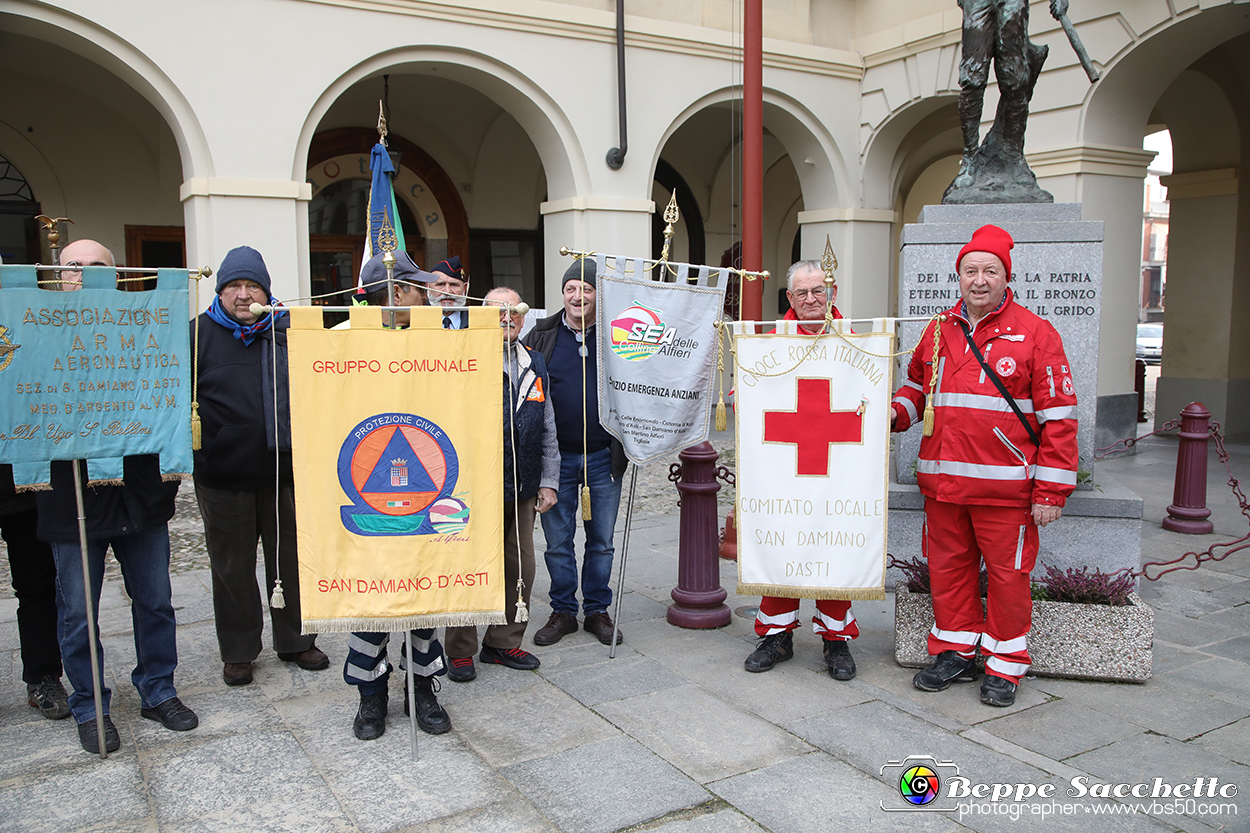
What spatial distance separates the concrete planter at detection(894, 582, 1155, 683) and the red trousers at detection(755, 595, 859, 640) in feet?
2.60

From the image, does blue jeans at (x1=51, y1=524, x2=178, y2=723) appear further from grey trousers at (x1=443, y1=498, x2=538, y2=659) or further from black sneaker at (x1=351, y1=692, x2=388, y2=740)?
grey trousers at (x1=443, y1=498, x2=538, y2=659)

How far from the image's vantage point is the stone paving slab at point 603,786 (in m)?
2.98

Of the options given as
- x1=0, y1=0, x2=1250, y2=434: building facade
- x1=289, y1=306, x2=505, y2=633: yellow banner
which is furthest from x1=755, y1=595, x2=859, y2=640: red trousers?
x1=0, y1=0, x2=1250, y2=434: building facade

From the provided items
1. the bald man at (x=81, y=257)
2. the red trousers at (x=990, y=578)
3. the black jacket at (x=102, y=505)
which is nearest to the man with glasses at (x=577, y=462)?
the red trousers at (x=990, y=578)

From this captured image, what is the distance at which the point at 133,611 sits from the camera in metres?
3.65

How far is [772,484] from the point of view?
4188mm

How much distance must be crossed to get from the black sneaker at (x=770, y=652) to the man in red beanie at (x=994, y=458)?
1.99 ft

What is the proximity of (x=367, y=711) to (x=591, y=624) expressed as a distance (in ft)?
4.68

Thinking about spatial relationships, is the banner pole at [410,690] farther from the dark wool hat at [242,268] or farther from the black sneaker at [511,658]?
the dark wool hat at [242,268]

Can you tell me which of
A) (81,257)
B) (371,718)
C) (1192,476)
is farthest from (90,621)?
(1192,476)

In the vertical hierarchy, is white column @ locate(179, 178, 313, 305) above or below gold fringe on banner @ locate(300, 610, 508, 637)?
above

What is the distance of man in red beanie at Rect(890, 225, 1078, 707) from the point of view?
377 cm

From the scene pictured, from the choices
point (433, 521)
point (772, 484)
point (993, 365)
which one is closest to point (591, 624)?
point (772, 484)

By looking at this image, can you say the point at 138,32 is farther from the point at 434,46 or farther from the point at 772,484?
the point at 772,484
